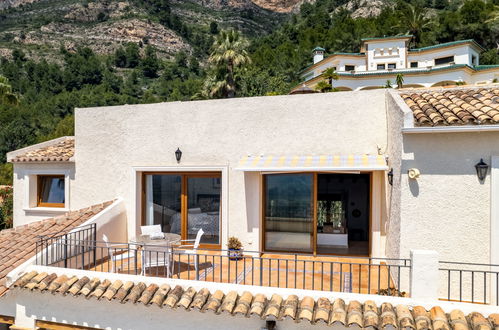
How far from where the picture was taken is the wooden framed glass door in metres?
20.0

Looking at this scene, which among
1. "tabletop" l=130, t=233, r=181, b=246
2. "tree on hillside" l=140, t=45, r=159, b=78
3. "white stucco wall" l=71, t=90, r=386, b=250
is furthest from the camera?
"tree on hillside" l=140, t=45, r=159, b=78

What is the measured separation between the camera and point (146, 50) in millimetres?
141000

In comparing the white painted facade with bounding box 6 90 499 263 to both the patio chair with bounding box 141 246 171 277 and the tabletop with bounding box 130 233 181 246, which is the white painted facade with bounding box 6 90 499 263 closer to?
the tabletop with bounding box 130 233 181 246

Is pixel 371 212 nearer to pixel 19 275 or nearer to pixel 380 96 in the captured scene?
pixel 380 96

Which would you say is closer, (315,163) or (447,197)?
(447,197)

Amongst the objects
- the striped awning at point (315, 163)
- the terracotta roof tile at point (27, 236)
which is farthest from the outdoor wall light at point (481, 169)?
the terracotta roof tile at point (27, 236)

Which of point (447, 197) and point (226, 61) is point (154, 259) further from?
point (226, 61)

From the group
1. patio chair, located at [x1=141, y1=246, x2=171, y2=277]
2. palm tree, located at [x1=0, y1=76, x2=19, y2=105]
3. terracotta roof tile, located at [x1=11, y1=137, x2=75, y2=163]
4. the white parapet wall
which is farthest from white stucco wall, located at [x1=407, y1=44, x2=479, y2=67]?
patio chair, located at [x1=141, y1=246, x2=171, y2=277]

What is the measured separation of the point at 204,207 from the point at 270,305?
9.42 meters

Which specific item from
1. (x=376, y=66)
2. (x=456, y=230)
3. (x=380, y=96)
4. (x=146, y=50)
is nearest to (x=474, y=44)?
(x=376, y=66)

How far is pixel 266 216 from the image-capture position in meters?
19.3

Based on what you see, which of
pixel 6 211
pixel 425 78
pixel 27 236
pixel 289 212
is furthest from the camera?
pixel 425 78

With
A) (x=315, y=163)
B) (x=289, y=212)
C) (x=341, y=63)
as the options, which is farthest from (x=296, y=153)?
(x=341, y=63)

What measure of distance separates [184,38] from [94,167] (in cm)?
14631
